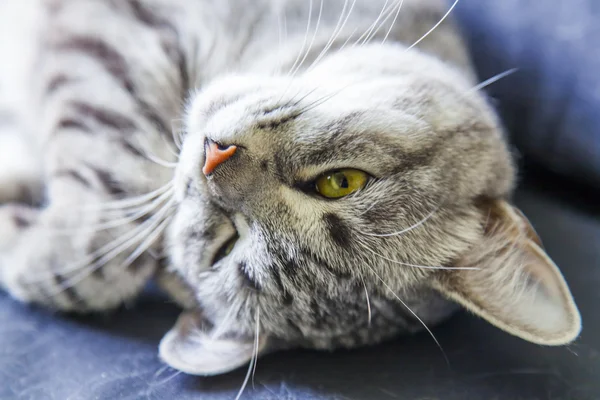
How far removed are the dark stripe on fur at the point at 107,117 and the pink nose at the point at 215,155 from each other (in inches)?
12.4

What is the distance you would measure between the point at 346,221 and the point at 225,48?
0.60m

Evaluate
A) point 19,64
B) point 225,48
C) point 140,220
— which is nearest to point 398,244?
point 140,220

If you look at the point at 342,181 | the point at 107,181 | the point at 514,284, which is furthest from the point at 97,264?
the point at 514,284

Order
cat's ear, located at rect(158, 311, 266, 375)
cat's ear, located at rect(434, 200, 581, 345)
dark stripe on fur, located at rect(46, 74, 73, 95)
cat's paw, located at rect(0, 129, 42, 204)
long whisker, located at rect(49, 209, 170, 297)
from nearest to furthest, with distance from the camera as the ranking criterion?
1. cat's ear, located at rect(434, 200, 581, 345)
2. cat's ear, located at rect(158, 311, 266, 375)
3. long whisker, located at rect(49, 209, 170, 297)
4. dark stripe on fur, located at rect(46, 74, 73, 95)
5. cat's paw, located at rect(0, 129, 42, 204)

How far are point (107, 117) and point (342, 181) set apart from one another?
0.56 m

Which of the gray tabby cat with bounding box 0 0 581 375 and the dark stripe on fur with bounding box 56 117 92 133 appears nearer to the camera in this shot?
the gray tabby cat with bounding box 0 0 581 375

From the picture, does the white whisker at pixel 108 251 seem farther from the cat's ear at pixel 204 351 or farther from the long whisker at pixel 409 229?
the long whisker at pixel 409 229

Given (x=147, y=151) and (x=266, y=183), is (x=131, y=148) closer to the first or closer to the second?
(x=147, y=151)

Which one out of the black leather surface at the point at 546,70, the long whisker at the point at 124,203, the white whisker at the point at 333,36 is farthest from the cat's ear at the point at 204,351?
the black leather surface at the point at 546,70

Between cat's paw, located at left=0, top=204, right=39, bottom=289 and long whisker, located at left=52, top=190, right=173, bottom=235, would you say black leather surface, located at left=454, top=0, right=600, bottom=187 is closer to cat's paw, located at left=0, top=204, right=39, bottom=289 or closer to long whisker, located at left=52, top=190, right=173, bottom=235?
long whisker, located at left=52, top=190, right=173, bottom=235

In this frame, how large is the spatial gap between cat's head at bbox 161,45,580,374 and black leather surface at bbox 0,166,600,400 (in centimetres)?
4

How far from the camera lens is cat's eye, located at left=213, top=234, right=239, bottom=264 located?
952 mm

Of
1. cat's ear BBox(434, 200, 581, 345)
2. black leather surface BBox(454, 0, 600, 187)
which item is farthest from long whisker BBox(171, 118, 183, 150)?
black leather surface BBox(454, 0, 600, 187)

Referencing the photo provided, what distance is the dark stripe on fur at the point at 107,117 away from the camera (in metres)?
1.11
